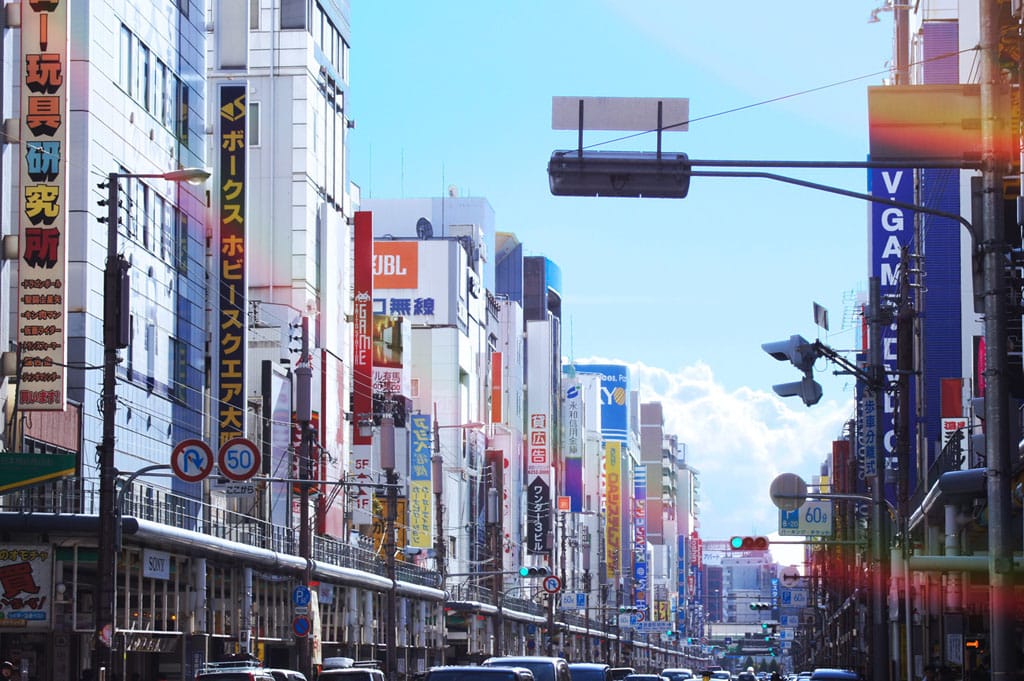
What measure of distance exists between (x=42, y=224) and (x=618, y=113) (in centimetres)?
2923

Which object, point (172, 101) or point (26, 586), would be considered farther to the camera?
point (172, 101)

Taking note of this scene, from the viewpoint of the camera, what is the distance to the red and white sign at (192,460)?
35.8 meters

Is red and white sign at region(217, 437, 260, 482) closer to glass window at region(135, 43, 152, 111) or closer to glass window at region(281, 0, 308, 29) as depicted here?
glass window at region(135, 43, 152, 111)

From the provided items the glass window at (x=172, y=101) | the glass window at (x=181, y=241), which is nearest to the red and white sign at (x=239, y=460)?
the glass window at (x=181, y=241)

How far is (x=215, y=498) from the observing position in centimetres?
7075

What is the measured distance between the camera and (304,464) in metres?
71.1

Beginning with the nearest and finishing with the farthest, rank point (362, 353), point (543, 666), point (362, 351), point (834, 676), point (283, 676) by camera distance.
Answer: point (543, 666)
point (834, 676)
point (283, 676)
point (362, 351)
point (362, 353)

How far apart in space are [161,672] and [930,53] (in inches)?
1774

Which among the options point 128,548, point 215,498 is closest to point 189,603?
point 128,548

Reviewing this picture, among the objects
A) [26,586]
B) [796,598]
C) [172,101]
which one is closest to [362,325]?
[172,101]

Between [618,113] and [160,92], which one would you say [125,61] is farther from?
[618,113]

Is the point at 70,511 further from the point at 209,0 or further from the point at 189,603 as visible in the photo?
the point at 209,0

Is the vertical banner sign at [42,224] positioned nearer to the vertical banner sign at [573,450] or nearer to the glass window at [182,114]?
the glass window at [182,114]

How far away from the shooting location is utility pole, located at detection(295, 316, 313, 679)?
5741 cm
